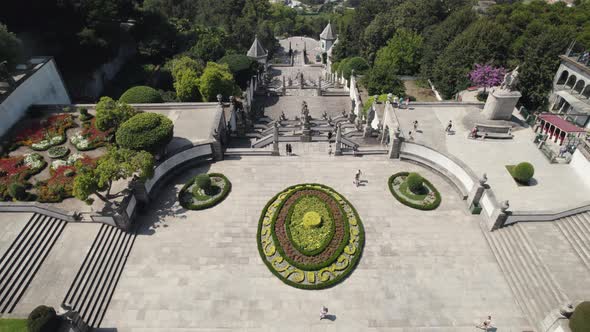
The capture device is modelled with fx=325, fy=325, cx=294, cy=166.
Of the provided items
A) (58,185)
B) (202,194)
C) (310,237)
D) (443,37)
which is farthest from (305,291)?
(443,37)

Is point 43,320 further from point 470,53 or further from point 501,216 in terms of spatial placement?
point 470,53

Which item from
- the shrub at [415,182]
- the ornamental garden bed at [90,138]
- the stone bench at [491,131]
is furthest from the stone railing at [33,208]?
the stone bench at [491,131]

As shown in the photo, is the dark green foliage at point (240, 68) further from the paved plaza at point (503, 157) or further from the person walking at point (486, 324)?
the person walking at point (486, 324)

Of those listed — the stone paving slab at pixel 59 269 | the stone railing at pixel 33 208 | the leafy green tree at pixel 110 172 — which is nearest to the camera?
the stone paving slab at pixel 59 269

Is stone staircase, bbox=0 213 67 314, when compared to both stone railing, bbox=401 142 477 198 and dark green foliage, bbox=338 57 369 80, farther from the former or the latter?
dark green foliage, bbox=338 57 369 80

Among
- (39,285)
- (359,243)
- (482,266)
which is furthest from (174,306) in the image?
(482,266)
